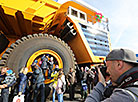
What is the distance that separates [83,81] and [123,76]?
3.69 meters

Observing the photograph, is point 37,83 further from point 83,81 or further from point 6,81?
point 83,81

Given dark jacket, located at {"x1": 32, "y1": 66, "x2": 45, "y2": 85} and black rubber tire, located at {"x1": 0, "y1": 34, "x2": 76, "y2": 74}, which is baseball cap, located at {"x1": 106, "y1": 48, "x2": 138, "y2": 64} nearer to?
dark jacket, located at {"x1": 32, "y1": 66, "x2": 45, "y2": 85}

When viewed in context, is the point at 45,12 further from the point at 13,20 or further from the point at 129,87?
the point at 129,87

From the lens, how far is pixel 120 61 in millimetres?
732

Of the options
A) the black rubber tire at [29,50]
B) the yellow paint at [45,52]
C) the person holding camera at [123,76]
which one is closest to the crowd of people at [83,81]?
the person holding camera at [123,76]

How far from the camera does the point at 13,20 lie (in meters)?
3.38

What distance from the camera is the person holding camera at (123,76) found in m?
0.56

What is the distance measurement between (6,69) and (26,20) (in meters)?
2.01

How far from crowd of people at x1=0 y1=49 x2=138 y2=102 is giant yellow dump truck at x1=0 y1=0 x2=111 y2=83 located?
0.36 m

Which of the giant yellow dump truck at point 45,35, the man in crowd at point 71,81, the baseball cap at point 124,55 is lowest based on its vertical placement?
the man in crowd at point 71,81

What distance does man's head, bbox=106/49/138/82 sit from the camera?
0.71m

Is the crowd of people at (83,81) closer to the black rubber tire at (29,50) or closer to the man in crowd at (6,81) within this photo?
the man in crowd at (6,81)

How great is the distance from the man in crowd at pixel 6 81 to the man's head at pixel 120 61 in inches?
125

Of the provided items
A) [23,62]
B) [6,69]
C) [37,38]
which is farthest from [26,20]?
[6,69]
